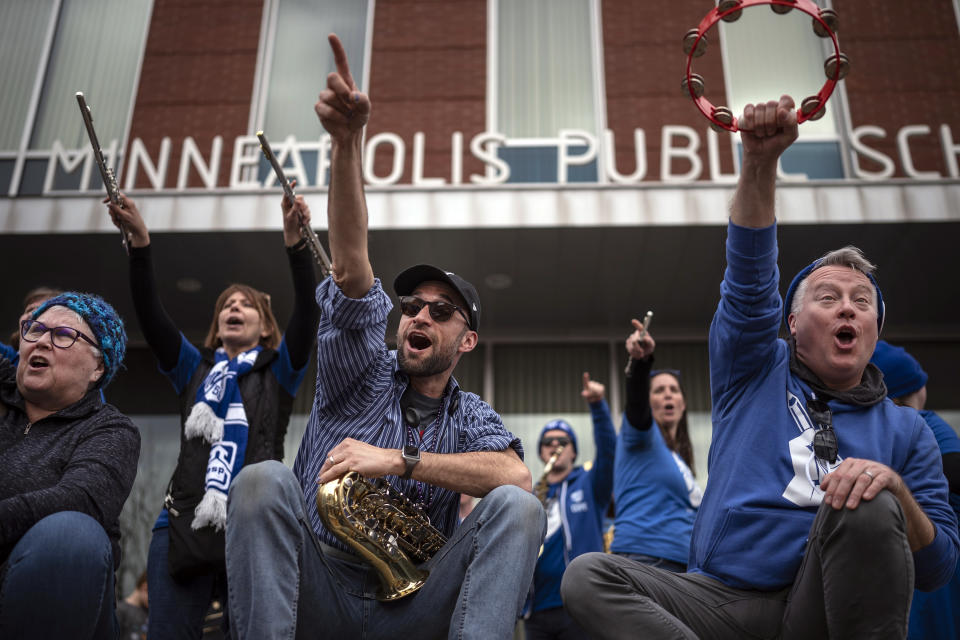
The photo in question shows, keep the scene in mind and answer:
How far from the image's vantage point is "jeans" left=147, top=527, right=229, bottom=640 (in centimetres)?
277

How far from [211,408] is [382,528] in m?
1.32

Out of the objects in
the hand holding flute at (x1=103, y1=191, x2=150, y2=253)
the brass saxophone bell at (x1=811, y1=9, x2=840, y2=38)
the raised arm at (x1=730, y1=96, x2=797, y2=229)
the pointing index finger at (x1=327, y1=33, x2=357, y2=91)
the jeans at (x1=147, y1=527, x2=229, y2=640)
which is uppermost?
the brass saxophone bell at (x1=811, y1=9, x2=840, y2=38)

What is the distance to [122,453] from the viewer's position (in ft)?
7.39

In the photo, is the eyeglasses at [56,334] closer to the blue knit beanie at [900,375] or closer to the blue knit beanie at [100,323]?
the blue knit beanie at [100,323]

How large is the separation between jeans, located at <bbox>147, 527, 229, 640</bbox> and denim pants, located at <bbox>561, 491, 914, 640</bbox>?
1.55 metres

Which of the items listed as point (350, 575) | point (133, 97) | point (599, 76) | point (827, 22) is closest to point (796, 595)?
point (350, 575)

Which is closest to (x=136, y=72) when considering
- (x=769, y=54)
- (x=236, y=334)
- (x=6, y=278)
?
(x=6, y=278)

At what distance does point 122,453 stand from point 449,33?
7.48 meters

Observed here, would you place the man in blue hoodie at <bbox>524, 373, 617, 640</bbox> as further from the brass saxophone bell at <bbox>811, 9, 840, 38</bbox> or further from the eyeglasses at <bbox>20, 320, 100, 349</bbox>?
the eyeglasses at <bbox>20, 320, 100, 349</bbox>

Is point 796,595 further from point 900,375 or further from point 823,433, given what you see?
point 900,375

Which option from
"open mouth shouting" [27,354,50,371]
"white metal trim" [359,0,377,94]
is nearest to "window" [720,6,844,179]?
"white metal trim" [359,0,377,94]

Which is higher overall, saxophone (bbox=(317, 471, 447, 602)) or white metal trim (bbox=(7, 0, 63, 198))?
white metal trim (bbox=(7, 0, 63, 198))

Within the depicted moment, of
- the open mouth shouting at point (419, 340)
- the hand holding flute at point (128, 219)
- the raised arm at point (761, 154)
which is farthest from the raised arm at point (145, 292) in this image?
the raised arm at point (761, 154)

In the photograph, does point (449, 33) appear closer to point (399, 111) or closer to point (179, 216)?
point (399, 111)
